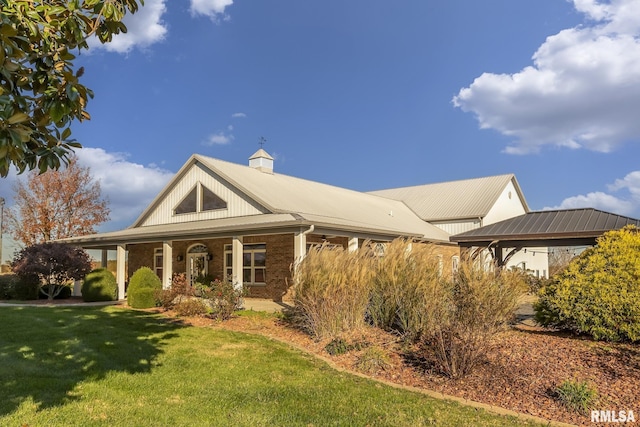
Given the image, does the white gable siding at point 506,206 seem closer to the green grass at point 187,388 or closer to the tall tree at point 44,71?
the green grass at point 187,388

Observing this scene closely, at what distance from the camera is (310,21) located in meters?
14.7

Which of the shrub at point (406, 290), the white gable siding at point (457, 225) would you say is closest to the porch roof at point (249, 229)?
the shrub at point (406, 290)

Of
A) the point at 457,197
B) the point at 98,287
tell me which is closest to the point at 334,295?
the point at 98,287

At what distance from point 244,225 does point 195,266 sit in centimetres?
695

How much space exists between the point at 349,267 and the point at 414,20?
27.2 feet

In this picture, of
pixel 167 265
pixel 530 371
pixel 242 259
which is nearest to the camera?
pixel 530 371

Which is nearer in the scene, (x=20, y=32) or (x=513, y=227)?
(x=20, y=32)

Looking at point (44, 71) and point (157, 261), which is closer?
point (44, 71)

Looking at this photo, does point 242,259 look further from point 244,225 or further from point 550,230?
point 550,230

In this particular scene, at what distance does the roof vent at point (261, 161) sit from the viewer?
2200 cm

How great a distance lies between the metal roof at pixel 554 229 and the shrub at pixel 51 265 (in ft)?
45.6

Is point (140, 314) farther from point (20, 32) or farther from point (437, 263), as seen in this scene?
point (20, 32)

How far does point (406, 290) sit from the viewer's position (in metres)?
8.39

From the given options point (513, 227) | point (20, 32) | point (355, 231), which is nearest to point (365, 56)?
point (355, 231)
